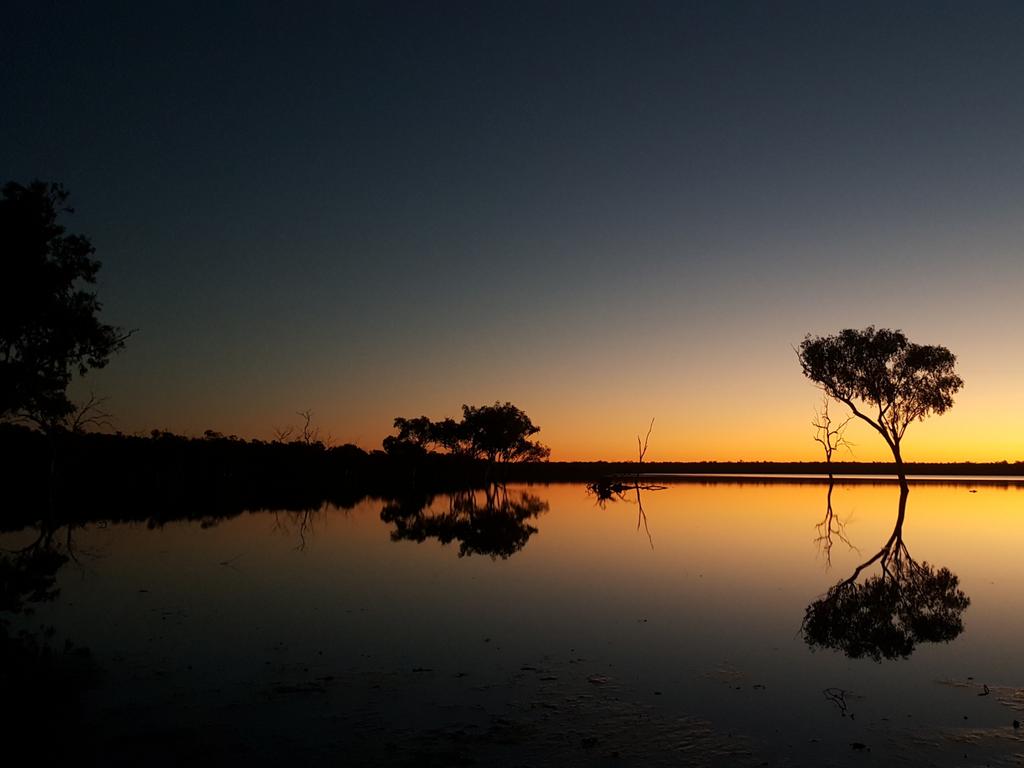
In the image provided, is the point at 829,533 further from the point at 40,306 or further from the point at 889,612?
the point at 40,306

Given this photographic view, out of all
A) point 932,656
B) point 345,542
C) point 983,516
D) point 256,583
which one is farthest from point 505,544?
point 983,516

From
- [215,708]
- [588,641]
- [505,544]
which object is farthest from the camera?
[505,544]

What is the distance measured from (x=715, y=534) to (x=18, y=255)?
2850 cm

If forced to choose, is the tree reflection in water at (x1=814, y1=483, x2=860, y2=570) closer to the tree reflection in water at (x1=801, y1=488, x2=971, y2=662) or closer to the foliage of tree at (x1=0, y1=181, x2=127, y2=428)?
the tree reflection in water at (x1=801, y1=488, x2=971, y2=662)

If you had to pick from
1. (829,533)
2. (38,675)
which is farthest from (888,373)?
(38,675)

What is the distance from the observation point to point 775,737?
7766 millimetres

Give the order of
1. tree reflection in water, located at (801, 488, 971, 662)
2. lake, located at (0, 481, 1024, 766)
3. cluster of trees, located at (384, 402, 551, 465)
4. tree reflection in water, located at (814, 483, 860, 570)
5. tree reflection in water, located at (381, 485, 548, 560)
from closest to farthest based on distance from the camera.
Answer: lake, located at (0, 481, 1024, 766) → tree reflection in water, located at (801, 488, 971, 662) → tree reflection in water, located at (814, 483, 860, 570) → tree reflection in water, located at (381, 485, 548, 560) → cluster of trees, located at (384, 402, 551, 465)

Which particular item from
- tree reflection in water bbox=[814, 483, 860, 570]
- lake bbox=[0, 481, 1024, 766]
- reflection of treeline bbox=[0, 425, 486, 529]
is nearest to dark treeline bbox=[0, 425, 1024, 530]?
reflection of treeline bbox=[0, 425, 486, 529]

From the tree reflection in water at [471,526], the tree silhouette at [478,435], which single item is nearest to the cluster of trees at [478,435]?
the tree silhouette at [478,435]

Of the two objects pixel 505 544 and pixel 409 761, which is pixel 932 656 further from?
pixel 505 544

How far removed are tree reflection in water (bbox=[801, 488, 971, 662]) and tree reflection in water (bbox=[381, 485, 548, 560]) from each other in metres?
11.1

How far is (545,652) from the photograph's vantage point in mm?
11570

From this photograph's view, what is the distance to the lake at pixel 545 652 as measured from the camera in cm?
758

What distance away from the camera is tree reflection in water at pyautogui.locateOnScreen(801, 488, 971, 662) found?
1224 cm
